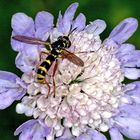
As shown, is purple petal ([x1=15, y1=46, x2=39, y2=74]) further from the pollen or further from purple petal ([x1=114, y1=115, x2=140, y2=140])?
purple petal ([x1=114, y1=115, x2=140, y2=140])

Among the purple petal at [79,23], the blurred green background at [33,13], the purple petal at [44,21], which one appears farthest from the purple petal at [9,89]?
the blurred green background at [33,13]

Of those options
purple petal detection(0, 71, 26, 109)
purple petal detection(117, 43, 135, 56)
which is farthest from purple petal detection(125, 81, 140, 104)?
purple petal detection(0, 71, 26, 109)

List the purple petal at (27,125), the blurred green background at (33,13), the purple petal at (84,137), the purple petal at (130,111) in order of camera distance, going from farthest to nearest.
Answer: the blurred green background at (33,13), the purple petal at (130,111), the purple petal at (84,137), the purple petal at (27,125)

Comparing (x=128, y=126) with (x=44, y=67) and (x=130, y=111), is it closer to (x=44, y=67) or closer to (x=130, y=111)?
(x=130, y=111)

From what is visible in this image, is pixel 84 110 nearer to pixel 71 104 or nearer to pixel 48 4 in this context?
pixel 71 104

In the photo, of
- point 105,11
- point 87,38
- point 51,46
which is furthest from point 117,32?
point 105,11

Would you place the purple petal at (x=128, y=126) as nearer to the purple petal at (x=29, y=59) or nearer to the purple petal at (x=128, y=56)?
the purple petal at (x=128, y=56)

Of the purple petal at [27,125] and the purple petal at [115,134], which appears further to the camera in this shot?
the purple petal at [115,134]
